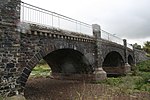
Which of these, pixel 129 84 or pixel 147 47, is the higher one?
pixel 147 47

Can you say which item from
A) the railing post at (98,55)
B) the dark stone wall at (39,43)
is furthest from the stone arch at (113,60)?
the dark stone wall at (39,43)

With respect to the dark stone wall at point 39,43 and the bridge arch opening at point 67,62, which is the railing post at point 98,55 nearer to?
the bridge arch opening at point 67,62

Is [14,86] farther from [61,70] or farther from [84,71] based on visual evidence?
[61,70]

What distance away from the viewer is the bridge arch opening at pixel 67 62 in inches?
748

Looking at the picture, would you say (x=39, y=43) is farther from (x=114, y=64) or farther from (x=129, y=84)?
(x=114, y=64)

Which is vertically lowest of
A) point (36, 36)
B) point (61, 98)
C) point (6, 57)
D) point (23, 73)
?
point (61, 98)

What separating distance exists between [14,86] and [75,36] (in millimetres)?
7850

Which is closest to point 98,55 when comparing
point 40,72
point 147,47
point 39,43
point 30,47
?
point 39,43

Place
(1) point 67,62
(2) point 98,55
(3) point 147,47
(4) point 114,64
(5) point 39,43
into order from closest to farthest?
(5) point 39,43
(2) point 98,55
(1) point 67,62
(4) point 114,64
(3) point 147,47

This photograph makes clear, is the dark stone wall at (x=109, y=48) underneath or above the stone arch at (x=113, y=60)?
above

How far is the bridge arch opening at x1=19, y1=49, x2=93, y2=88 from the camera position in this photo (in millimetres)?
19000

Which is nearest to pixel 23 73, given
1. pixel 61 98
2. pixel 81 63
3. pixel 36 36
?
pixel 36 36

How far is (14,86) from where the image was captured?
970 cm

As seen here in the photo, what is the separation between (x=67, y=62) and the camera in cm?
2169
